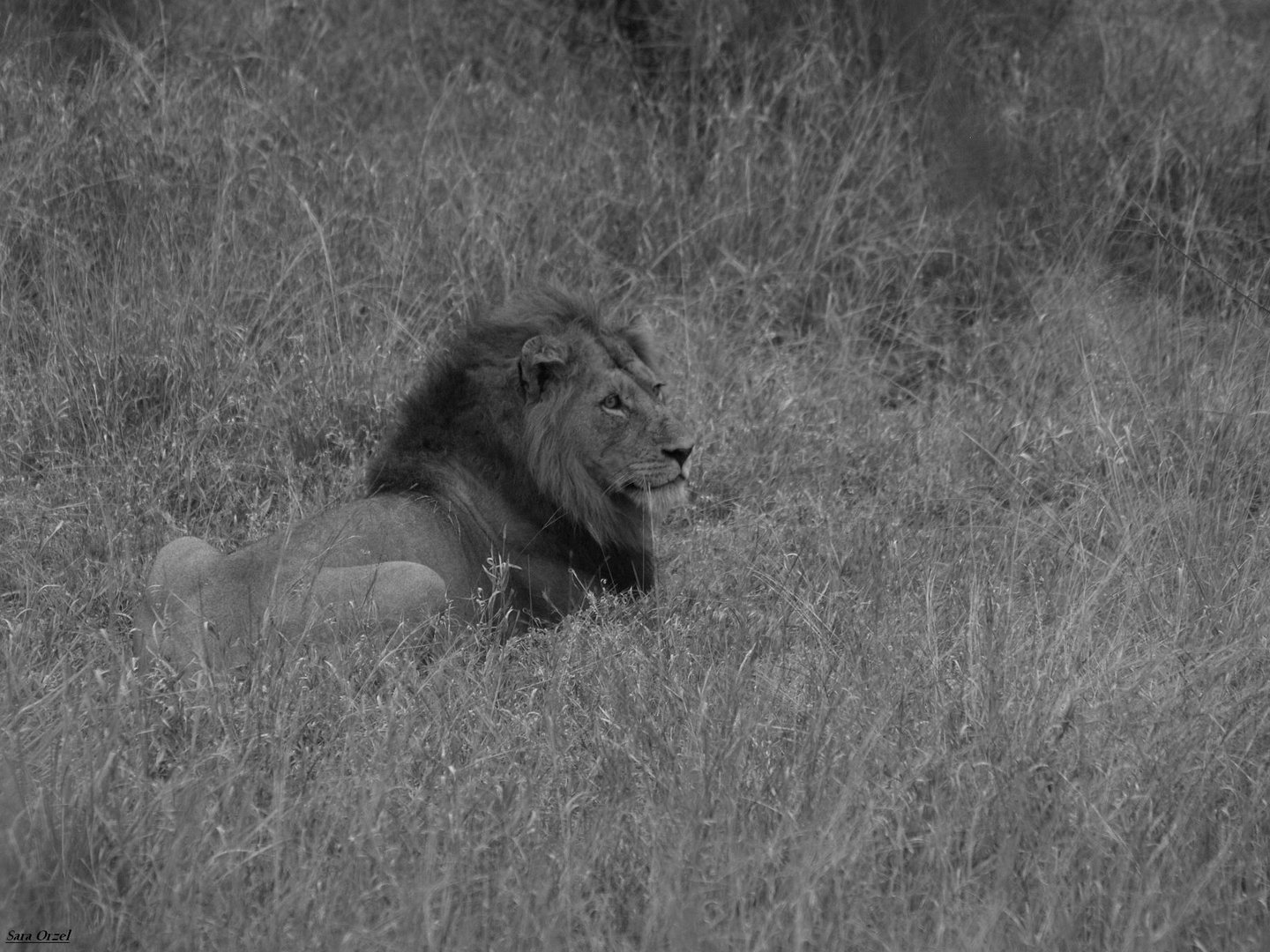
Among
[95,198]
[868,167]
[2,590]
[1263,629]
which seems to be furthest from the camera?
[868,167]

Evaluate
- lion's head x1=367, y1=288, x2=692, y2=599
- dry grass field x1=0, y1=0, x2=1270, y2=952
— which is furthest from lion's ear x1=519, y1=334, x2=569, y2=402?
dry grass field x1=0, y1=0, x2=1270, y2=952

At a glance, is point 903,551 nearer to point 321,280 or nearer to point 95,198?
point 321,280

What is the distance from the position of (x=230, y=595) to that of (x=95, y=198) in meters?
3.05

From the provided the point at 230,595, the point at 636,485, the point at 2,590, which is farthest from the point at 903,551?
the point at 2,590

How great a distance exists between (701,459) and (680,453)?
0.99 metres

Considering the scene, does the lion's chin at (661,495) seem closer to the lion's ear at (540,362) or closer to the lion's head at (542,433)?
the lion's head at (542,433)

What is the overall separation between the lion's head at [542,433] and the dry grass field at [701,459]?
1.40 ft

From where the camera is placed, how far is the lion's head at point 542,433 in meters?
5.16

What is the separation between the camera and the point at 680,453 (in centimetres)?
524

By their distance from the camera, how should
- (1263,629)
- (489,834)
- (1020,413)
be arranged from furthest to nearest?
(1020,413)
(1263,629)
(489,834)

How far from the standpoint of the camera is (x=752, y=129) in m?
7.84

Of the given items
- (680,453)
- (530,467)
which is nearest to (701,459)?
(680,453)

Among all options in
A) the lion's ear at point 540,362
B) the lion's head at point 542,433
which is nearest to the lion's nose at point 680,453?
the lion's head at point 542,433

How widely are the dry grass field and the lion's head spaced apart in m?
0.43
